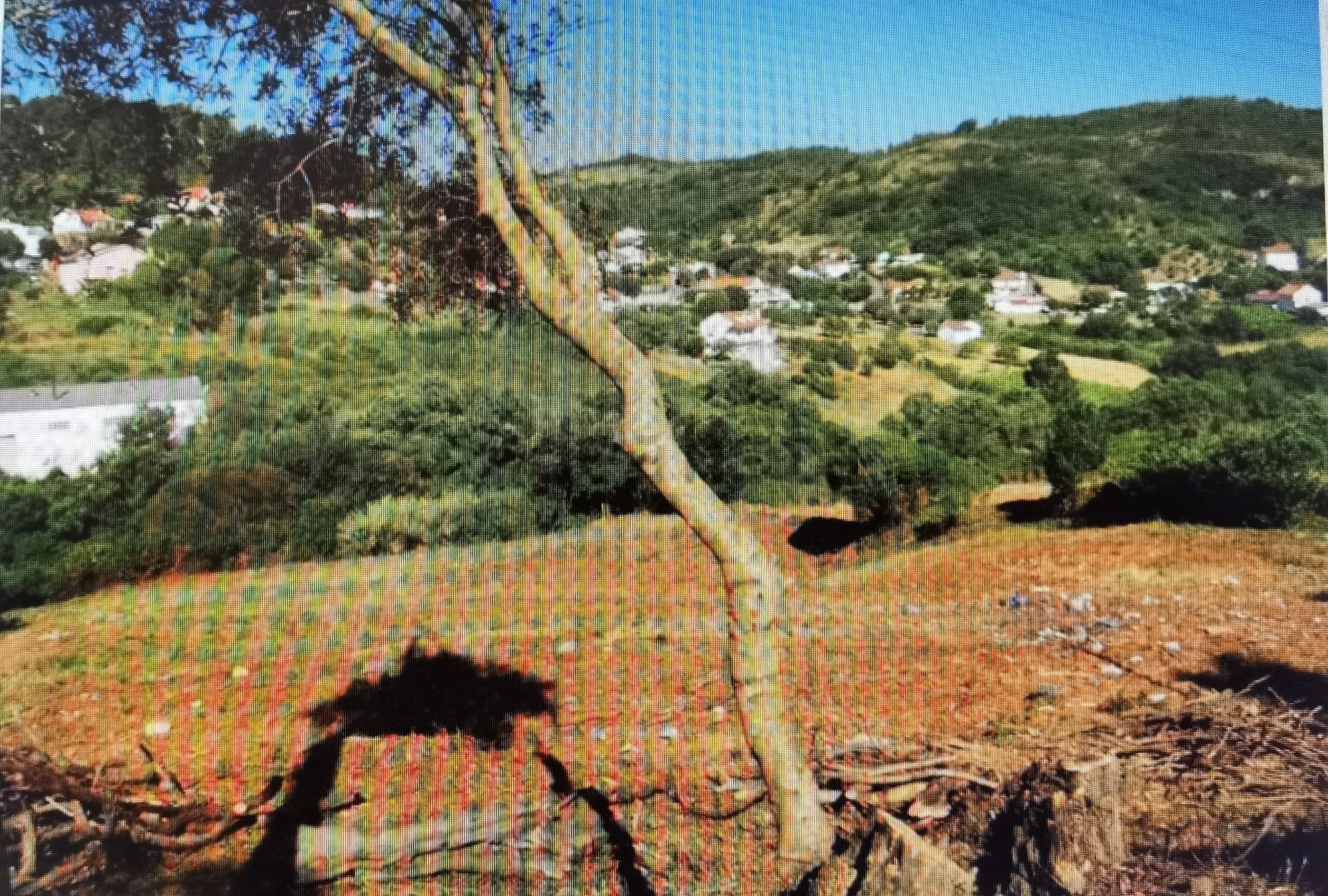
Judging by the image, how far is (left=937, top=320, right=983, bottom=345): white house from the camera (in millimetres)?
3504

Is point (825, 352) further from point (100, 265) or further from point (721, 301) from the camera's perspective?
point (100, 265)

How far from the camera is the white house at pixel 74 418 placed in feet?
7.82

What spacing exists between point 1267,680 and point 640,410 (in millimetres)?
2394

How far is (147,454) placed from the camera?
2.62 m

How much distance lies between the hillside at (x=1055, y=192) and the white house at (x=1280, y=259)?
76 mm

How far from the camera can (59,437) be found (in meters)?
2.48

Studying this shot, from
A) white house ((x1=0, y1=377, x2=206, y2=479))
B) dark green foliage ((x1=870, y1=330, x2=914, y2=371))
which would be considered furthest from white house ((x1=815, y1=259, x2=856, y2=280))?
white house ((x1=0, y1=377, x2=206, y2=479))

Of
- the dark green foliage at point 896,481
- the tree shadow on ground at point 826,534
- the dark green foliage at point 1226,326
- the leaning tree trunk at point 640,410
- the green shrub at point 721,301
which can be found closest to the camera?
the leaning tree trunk at point 640,410

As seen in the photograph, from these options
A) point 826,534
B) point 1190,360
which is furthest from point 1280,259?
point 826,534

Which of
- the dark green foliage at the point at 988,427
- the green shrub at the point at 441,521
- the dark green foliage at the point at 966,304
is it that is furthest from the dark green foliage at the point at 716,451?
the dark green foliage at the point at 966,304

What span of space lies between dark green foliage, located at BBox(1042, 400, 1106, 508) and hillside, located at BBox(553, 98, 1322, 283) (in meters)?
0.53

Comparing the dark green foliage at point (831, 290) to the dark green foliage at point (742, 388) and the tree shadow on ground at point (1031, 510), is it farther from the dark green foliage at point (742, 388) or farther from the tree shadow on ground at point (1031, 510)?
the tree shadow on ground at point (1031, 510)

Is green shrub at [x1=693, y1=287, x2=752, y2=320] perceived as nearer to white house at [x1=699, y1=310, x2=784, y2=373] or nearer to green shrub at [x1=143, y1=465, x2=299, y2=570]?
white house at [x1=699, y1=310, x2=784, y2=373]

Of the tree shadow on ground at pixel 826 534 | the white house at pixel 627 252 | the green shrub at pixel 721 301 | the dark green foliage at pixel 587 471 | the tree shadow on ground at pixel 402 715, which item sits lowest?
the tree shadow on ground at pixel 402 715
